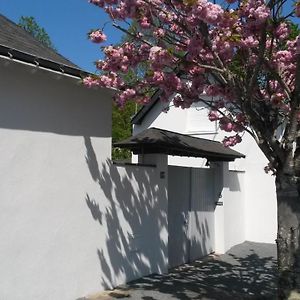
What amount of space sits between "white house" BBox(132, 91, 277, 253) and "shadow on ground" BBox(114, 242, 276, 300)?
6.08 feet

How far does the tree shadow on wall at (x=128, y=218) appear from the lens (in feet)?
25.8

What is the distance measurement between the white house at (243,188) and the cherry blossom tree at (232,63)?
19.8 ft

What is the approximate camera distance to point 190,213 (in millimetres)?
11281

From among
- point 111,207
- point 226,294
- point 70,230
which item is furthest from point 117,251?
Answer: point 226,294

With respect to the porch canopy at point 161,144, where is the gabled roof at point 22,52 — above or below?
above

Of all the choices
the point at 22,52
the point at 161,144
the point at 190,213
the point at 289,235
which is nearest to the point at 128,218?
the point at 161,144

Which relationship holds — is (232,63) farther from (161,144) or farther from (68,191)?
(68,191)

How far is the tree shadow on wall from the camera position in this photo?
7.87 metres

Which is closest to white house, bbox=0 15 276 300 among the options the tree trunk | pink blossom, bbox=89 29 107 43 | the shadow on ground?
the shadow on ground

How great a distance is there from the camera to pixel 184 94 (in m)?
7.88

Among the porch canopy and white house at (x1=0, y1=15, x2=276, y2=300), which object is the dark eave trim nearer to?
white house at (x1=0, y1=15, x2=276, y2=300)

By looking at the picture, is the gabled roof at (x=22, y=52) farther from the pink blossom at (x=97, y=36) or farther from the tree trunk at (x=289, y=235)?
the tree trunk at (x=289, y=235)

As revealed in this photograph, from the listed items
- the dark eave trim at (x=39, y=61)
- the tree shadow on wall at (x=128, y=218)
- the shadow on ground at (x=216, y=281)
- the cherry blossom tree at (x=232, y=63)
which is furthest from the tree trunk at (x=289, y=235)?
the dark eave trim at (x=39, y=61)

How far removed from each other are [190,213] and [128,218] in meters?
3.02
